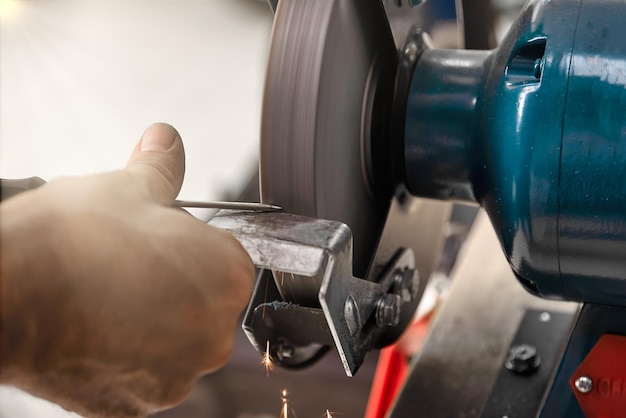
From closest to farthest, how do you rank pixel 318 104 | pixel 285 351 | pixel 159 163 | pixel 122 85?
pixel 159 163 < pixel 318 104 < pixel 285 351 < pixel 122 85

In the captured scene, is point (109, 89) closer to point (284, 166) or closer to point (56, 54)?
point (56, 54)

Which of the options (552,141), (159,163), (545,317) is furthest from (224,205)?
(545,317)

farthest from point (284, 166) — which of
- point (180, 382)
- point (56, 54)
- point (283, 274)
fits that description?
point (56, 54)

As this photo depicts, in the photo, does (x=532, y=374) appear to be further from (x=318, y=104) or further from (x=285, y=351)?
(x=318, y=104)

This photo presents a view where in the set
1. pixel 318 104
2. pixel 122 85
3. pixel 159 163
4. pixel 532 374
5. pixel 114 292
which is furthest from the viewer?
pixel 122 85

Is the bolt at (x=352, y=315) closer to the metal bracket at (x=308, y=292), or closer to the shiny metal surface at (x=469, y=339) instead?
the metal bracket at (x=308, y=292)

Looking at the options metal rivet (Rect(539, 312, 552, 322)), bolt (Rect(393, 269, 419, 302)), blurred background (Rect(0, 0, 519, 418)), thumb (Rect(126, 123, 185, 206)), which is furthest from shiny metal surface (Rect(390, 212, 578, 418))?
thumb (Rect(126, 123, 185, 206))

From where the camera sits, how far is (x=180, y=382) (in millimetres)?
597

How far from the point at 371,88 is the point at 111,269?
1.43ft

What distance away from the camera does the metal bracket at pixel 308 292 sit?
0.66 metres

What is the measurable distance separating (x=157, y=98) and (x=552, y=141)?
764mm

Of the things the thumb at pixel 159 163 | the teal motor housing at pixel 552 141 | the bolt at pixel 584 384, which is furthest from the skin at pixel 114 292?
the bolt at pixel 584 384

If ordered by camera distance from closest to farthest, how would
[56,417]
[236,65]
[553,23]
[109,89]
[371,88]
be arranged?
1. [553,23]
2. [371,88]
3. [56,417]
4. [109,89]
5. [236,65]

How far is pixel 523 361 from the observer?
38.3 inches
